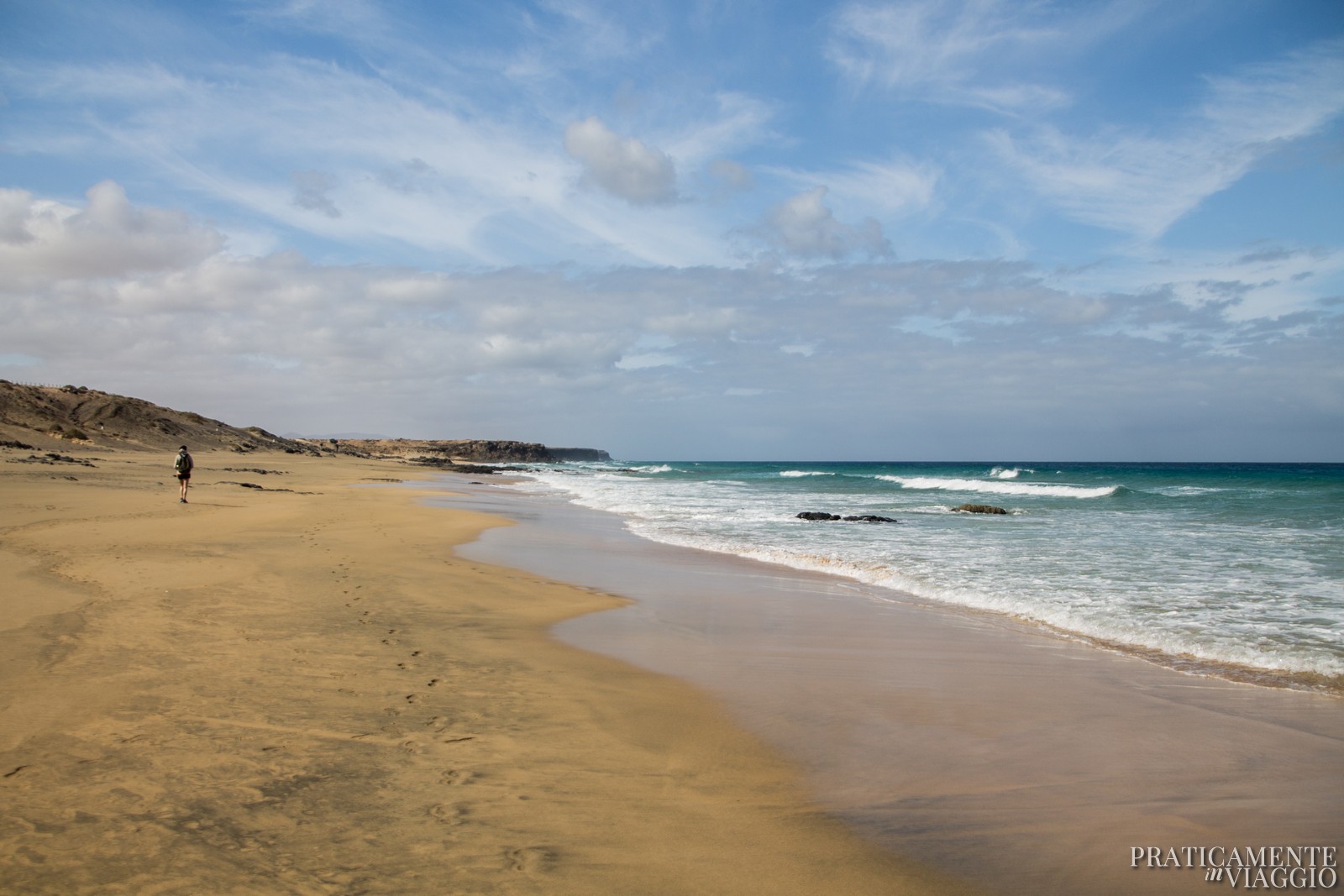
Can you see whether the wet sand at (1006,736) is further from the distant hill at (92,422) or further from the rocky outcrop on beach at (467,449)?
the rocky outcrop on beach at (467,449)

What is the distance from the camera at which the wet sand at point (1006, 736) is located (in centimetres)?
347

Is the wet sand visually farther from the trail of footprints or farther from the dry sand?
the trail of footprints

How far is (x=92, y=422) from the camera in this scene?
4753 cm

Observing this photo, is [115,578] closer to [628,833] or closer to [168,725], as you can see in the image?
[168,725]

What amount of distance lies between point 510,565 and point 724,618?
15.7ft

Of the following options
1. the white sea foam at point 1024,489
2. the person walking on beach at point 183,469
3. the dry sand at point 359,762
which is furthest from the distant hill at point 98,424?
the white sea foam at point 1024,489

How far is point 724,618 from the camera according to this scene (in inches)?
331

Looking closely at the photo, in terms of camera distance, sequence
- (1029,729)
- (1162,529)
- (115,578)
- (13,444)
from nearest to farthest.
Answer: (1029,729) < (115,578) < (1162,529) < (13,444)

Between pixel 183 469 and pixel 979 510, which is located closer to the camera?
pixel 183 469

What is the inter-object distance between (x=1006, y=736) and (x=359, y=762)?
13.0 feet

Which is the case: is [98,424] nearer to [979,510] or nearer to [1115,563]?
[979,510]

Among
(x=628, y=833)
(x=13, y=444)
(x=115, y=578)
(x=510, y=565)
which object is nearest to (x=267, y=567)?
(x=115, y=578)

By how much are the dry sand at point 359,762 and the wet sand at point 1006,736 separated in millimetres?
392

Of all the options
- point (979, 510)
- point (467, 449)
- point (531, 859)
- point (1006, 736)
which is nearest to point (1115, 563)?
point (1006, 736)
